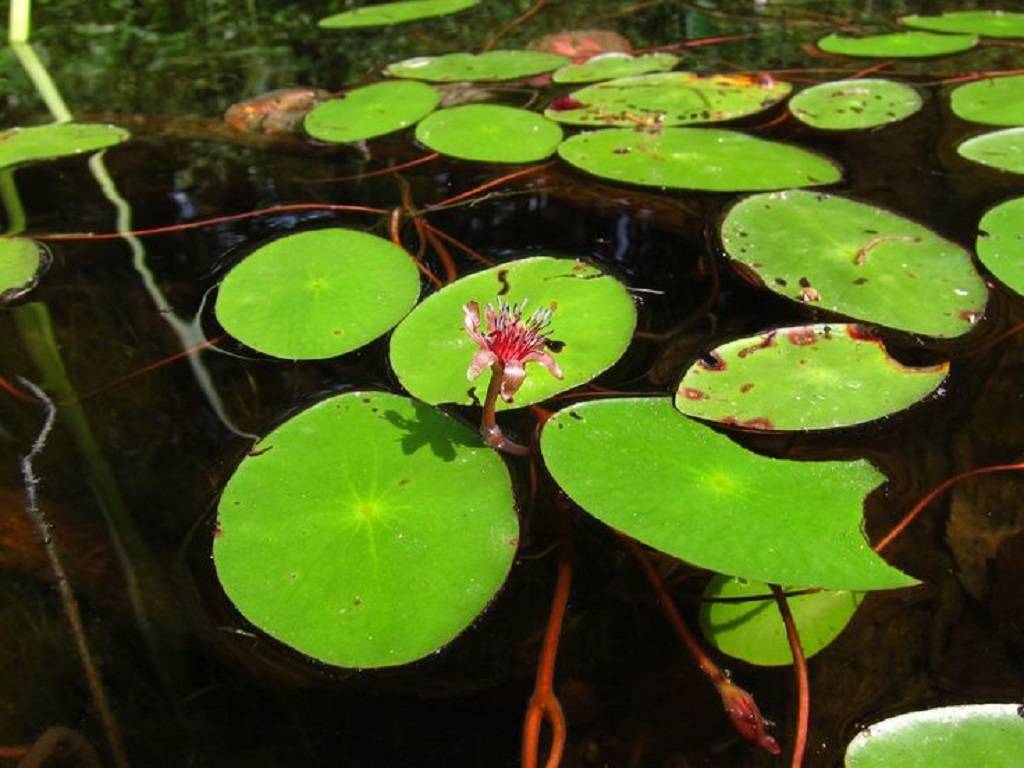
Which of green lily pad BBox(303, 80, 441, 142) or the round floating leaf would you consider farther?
green lily pad BBox(303, 80, 441, 142)

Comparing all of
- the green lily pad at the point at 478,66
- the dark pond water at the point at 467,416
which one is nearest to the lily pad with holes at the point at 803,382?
the dark pond water at the point at 467,416

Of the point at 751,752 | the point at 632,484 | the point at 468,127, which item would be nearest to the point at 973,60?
the point at 468,127

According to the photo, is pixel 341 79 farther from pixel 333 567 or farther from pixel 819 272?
pixel 333 567

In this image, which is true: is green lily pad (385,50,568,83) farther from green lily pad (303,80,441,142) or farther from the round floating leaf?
the round floating leaf

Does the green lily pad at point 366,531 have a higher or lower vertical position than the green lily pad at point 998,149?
lower

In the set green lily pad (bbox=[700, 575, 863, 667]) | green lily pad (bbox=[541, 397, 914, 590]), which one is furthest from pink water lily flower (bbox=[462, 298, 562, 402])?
green lily pad (bbox=[700, 575, 863, 667])

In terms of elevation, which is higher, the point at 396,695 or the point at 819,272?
the point at 819,272

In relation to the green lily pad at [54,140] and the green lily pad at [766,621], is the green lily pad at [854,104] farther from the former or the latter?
the green lily pad at [54,140]
